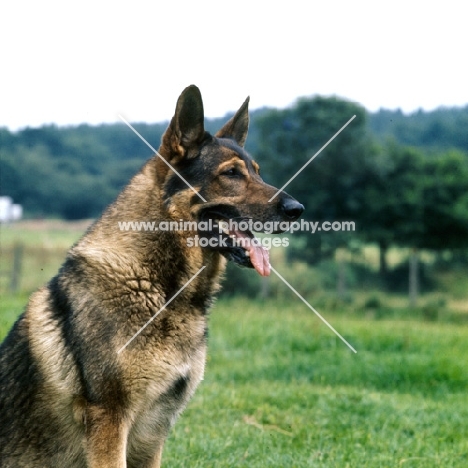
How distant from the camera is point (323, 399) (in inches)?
268

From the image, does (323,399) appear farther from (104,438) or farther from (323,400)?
(104,438)

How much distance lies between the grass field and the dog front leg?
1612mm

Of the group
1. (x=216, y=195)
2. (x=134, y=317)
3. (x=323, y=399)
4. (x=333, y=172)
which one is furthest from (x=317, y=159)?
(x=134, y=317)

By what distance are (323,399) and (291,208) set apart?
3380 mm

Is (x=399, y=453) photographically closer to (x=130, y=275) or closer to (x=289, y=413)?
(x=289, y=413)

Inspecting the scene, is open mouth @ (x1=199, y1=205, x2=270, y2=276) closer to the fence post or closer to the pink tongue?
the pink tongue

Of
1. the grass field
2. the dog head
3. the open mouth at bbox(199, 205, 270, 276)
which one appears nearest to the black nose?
the dog head

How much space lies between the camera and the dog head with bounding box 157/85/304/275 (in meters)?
3.92

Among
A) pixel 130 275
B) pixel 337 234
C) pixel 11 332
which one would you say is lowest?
pixel 337 234

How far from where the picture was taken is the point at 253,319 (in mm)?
11688

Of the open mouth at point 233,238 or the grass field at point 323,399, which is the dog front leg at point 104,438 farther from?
Answer: the grass field at point 323,399

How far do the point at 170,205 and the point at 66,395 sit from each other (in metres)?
1.17

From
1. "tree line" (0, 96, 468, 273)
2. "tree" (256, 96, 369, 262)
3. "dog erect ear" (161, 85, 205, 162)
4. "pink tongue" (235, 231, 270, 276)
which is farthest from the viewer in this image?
"tree" (256, 96, 369, 262)

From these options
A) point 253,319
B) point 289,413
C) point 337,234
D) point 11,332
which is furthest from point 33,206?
point 11,332
